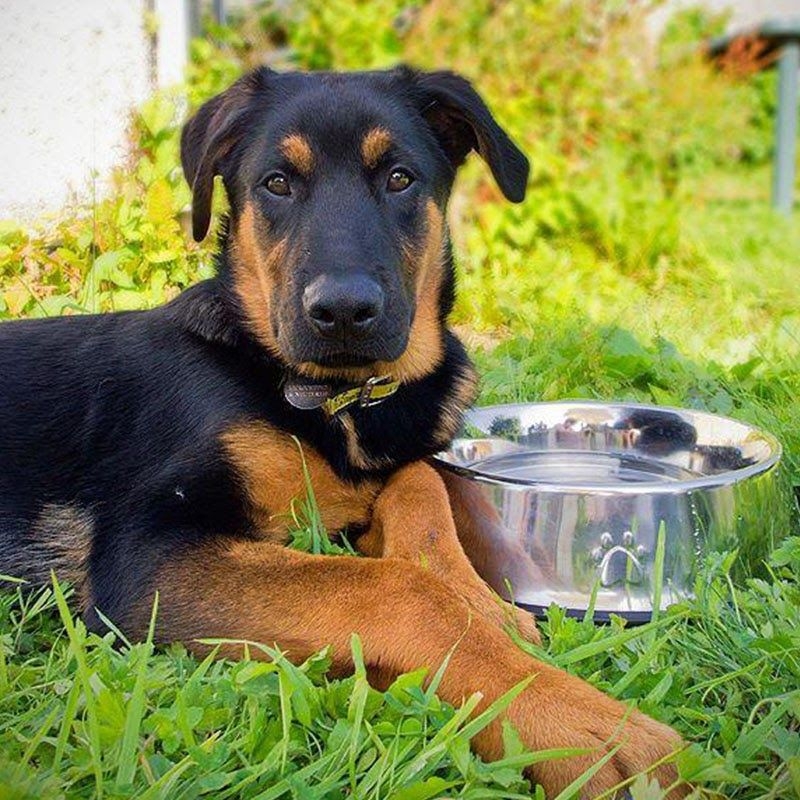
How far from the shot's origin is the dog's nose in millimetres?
2936

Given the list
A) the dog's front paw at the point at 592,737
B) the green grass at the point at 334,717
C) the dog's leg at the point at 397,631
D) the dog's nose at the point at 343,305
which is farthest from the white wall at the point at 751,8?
the dog's front paw at the point at 592,737

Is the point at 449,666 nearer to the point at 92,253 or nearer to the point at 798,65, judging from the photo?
the point at 92,253

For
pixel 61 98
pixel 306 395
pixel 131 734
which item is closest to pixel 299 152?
pixel 306 395

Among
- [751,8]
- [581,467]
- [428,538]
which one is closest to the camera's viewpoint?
[428,538]

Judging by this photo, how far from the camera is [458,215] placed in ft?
26.0

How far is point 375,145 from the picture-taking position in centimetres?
327

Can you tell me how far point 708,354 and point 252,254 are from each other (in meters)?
2.83

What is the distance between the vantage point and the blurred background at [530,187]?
15.9ft

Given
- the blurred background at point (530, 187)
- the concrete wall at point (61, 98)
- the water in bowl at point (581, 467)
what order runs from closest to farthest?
the water in bowl at point (581, 467) → the blurred background at point (530, 187) → the concrete wall at point (61, 98)

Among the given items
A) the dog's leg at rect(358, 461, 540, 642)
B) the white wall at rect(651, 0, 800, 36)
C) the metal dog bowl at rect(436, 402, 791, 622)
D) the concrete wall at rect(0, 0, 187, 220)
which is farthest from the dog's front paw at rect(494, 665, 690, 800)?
the white wall at rect(651, 0, 800, 36)

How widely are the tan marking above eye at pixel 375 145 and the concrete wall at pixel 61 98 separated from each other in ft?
6.62

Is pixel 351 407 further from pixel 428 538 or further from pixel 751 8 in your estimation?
pixel 751 8

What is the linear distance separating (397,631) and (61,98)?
3.74 m

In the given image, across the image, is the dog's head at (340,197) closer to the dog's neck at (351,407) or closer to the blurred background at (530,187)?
the dog's neck at (351,407)
